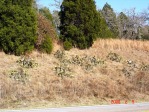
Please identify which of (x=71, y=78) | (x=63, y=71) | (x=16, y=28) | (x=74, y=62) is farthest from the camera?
(x=74, y=62)

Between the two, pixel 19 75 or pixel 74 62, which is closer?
pixel 19 75

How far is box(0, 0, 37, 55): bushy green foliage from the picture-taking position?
2012 centimetres

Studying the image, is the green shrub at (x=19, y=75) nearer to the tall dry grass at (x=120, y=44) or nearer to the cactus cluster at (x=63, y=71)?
the cactus cluster at (x=63, y=71)

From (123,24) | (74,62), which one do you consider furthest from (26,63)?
(123,24)

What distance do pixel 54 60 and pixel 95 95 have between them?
15.5 ft

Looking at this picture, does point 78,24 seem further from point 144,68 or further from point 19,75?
point 19,75

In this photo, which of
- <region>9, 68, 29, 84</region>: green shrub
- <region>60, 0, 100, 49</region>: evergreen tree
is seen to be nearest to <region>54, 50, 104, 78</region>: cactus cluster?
<region>60, 0, 100, 49</region>: evergreen tree

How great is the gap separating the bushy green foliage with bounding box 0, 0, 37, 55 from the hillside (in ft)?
1.74

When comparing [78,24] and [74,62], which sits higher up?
[78,24]

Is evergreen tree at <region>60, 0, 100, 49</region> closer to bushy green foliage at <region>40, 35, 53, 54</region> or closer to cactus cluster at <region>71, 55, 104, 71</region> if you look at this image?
cactus cluster at <region>71, 55, 104, 71</region>

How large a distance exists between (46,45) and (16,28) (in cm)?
228

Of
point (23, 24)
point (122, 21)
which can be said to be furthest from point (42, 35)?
point (122, 21)

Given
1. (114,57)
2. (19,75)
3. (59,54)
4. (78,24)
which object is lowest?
(19,75)

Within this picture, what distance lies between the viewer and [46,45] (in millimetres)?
21625
